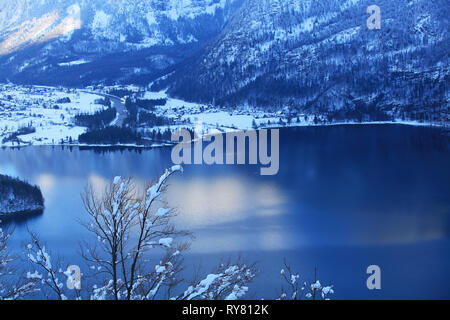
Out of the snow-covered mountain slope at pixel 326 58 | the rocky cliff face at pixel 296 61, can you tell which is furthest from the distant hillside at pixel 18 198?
the snow-covered mountain slope at pixel 326 58

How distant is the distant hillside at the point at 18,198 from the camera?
19.0 m

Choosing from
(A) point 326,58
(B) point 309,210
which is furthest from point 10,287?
(A) point 326,58

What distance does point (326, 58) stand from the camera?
60.9 meters

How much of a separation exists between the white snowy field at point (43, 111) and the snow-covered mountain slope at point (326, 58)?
13.5 meters

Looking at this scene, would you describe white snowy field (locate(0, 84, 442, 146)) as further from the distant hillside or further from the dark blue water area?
the distant hillside

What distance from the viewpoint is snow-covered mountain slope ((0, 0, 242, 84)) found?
300ft

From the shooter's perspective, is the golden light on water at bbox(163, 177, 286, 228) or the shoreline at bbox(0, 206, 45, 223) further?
the shoreline at bbox(0, 206, 45, 223)

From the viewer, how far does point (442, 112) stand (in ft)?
143

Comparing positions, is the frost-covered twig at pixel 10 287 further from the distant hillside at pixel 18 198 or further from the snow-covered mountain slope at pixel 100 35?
the snow-covered mountain slope at pixel 100 35

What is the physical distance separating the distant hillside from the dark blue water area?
51 centimetres

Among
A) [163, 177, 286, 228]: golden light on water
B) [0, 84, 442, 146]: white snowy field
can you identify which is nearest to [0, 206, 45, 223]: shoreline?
[163, 177, 286, 228]: golden light on water

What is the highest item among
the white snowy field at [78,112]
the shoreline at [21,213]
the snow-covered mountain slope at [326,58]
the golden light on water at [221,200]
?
the snow-covered mountain slope at [326,58]

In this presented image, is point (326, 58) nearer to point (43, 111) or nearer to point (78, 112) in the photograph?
point (78, 112)

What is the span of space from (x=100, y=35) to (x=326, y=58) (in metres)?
61.8
